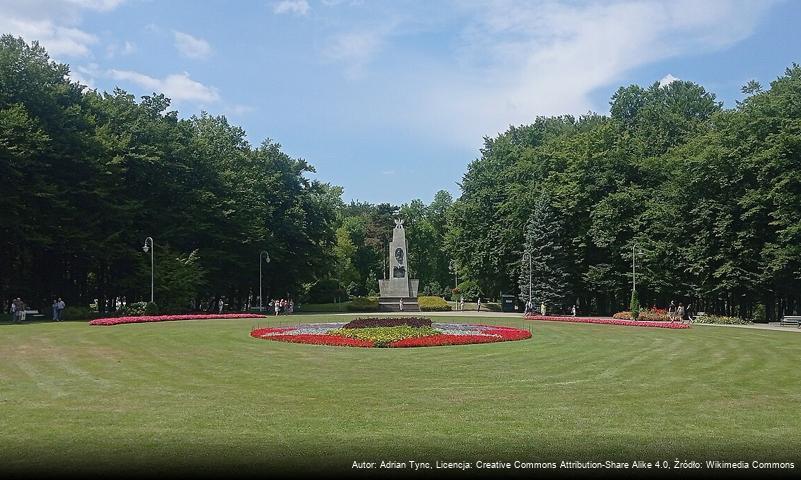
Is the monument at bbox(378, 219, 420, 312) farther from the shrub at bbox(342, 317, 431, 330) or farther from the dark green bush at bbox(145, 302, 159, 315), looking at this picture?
the shrub at bbox(342, 317, 431, 330)

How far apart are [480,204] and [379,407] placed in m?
61.9

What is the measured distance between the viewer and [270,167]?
73.9 metres

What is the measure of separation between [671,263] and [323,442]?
51.3 m

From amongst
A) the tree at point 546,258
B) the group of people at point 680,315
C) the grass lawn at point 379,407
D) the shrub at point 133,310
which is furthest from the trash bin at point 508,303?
the grass lawn at point 379,407

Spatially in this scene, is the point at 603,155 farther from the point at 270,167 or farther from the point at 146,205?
the point at 146,205

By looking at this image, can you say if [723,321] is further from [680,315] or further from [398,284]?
A: [398,284]

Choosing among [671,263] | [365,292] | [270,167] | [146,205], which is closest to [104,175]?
[146,205]

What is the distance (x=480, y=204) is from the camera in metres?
73.1

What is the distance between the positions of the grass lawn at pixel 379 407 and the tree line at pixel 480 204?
97.9 ft

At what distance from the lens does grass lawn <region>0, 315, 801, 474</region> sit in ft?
29.2

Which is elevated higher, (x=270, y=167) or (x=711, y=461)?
(x=270, y=167)

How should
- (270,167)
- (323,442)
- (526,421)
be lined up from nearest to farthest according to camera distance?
(323,442) → (526,421) → (270,167)

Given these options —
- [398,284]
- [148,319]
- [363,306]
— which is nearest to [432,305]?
[363,306]

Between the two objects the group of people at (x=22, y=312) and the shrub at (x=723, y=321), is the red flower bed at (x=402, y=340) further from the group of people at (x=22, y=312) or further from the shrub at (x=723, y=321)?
the shrub at (x=723, y=321)
